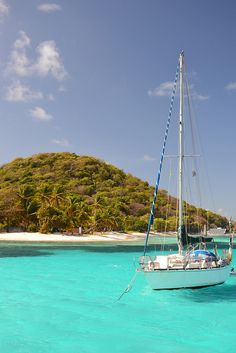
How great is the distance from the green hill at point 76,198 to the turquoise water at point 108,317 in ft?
88.8

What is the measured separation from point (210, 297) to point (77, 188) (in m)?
102

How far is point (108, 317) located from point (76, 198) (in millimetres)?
61234

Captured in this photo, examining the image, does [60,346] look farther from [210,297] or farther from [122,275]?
[122,275]

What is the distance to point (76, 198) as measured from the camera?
77.5 meters

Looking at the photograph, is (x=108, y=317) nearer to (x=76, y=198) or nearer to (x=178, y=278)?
(x=178, y=278)

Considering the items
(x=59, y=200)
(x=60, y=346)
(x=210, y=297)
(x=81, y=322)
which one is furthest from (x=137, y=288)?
(x=59, y=200)

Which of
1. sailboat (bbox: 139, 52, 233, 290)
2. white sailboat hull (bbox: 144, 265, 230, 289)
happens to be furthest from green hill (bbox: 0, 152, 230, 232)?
white sailboat hull (bbox: 144, 265, 230, 289)

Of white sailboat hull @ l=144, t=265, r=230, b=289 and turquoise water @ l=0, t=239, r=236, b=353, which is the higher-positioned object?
white sailboat hull @ l=144, t=265, r=230, b=289

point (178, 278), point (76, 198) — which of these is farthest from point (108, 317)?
point (76, 198)

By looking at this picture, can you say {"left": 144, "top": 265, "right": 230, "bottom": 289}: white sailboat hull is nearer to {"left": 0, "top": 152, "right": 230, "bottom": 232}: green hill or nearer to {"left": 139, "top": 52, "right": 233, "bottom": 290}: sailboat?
{"left": 139, "top": 52, "right": 233, "bottom": 290}: sailboat

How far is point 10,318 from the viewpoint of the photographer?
16.6m

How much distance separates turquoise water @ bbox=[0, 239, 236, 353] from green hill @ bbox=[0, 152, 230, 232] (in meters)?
27.1

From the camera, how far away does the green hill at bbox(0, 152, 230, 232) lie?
74250 mm

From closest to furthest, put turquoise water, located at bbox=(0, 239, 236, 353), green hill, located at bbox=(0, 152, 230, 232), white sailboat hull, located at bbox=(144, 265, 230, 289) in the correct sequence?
turquoise water, located at bbox=(0, 239, 236, 353)
white sailboat hull, located at bbox=(144, 265, 230, 289)
green hill, located at bbox=(0, 152, 230, 232)
